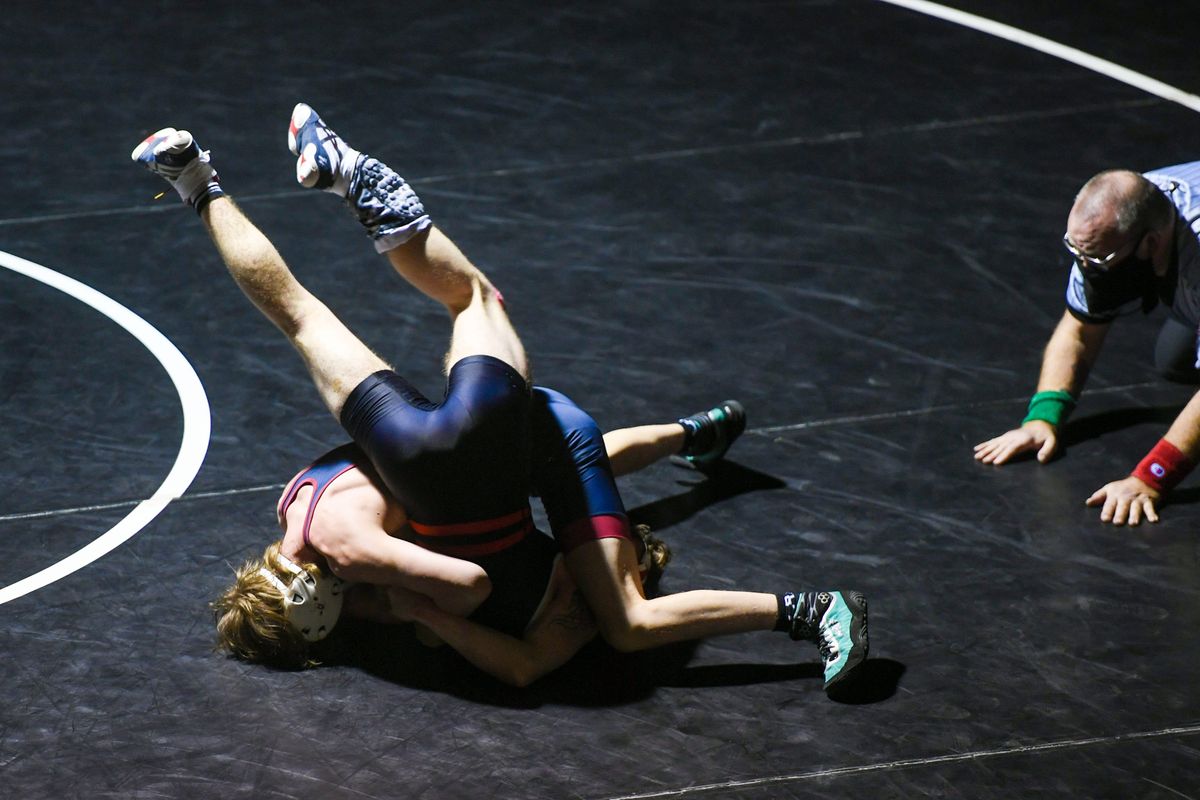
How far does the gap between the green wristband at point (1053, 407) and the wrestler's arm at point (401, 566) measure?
76.0 inches

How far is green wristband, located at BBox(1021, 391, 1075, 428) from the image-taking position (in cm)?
500

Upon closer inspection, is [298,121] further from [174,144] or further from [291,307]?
[291,307]

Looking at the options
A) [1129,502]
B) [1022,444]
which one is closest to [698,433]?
[1022,444]

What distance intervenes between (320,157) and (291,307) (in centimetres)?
42

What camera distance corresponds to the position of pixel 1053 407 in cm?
500

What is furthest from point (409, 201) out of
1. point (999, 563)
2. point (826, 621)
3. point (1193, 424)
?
point (1193, 424)

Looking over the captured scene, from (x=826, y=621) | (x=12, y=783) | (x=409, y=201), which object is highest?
(x=409, y=201)

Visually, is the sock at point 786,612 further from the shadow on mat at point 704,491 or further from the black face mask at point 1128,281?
the black face mask at point 1128,281

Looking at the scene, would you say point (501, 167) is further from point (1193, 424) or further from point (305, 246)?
point (1193, 424)

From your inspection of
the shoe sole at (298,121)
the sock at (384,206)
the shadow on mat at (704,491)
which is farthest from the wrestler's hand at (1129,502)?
the shoe sole at (298,121)

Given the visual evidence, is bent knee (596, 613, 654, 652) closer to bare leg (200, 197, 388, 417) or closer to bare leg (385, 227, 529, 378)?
bare leg (385, 227, 529, 378)

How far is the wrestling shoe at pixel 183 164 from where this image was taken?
14.5ft

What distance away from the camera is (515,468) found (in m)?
4.12

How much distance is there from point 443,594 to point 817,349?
2010mm
